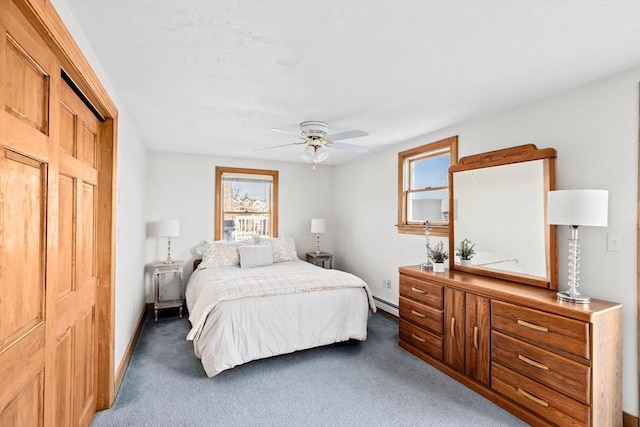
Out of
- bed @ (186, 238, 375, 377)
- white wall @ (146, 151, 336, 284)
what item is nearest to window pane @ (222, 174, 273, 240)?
white wall @ (146, 151, 336, 284)

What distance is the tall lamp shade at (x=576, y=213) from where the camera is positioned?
2039 millimetres

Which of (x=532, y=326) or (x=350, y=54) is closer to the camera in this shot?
(x=350, y=54)

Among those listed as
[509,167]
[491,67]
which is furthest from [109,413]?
[509,167]

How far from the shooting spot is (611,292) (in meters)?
2.18

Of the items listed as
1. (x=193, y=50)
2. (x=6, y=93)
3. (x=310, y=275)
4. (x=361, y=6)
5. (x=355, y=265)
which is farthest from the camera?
(x=355, y=265)

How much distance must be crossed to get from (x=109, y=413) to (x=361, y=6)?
9.91ft

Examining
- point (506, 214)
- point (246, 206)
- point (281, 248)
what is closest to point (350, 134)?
point (506, 214)

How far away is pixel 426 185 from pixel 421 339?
1813 millimetres

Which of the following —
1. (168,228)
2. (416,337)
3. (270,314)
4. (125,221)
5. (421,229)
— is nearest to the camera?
(125,221)

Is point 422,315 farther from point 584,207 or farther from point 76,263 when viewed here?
point 76,263

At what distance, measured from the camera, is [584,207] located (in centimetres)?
205

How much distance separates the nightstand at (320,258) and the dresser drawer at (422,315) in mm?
2171

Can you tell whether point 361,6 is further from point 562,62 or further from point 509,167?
point 509,167

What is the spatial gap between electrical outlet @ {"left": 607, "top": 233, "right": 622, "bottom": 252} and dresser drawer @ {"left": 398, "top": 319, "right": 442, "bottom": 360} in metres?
1.47
